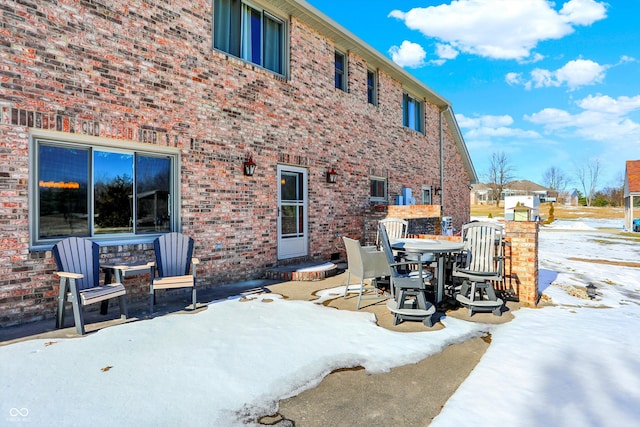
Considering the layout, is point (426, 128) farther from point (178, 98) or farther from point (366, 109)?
point (178, 98)

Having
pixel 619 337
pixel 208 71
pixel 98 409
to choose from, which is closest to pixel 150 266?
pixel 98 409

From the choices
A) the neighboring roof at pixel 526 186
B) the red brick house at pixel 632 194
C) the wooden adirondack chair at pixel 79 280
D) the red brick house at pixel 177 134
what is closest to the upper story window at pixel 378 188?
the red brick house at pixel 177 134

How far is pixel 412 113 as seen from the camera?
45.6 feet

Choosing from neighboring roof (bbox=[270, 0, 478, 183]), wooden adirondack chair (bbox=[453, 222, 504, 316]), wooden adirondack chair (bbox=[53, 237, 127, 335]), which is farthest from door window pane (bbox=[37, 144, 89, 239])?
wooden adirondack chair (bbox=[453, 222, 504, 316])

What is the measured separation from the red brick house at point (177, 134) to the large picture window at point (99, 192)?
0.02 metres

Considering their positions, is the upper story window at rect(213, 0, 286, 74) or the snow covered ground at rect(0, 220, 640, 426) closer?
the snow covered ground at rect(0, 220, 640, 426)

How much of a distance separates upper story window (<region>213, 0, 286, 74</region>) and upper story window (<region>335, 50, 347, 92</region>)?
2299 mm

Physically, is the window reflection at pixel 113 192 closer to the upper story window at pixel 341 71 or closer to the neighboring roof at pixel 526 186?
the upper story window at pixel 341 71

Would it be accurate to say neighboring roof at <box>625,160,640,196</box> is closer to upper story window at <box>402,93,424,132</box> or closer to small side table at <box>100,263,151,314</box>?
upper story window at <box>402,93,424,132</box>

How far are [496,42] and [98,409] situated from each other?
2221cm

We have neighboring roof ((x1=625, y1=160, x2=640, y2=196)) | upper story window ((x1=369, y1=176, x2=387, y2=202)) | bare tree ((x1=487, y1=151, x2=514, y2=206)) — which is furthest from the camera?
bare tree ((x1=487, y1=151, x2=514, y2=206))

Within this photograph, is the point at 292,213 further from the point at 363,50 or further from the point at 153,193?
the point at 363,50

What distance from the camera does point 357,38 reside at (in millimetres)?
9562

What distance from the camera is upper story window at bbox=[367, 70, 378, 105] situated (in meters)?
11.3
